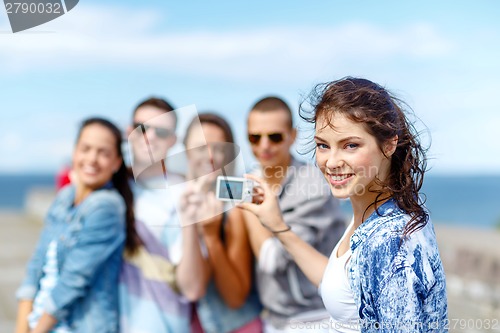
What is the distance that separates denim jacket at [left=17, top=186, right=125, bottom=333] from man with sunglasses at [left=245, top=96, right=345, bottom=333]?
731mm

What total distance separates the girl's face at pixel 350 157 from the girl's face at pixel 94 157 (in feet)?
5.77

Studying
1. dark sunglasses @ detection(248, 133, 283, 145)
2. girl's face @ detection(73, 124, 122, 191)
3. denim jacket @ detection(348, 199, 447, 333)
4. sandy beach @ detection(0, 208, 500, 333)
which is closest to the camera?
denim jacket @ detection(348, 199, 447, 333)

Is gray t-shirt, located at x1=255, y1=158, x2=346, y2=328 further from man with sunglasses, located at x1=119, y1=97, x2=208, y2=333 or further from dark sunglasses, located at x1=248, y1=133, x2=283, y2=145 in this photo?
man with sunglasses, located at x1=119, y1=97, x2=208, y2=333

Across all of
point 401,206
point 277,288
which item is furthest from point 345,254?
point 277,288

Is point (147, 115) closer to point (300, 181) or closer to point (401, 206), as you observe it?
point (300, 181)

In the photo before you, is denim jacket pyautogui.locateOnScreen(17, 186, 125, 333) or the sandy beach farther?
the sandy beach

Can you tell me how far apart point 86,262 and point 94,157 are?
0.56m

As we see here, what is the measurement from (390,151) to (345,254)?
34 cm

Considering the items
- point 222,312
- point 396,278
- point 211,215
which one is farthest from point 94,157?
point 396,278

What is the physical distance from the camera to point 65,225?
327 centimetres

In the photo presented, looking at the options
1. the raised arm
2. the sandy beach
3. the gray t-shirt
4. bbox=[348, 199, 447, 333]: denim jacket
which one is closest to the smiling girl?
bbox=[348, 199, 447, 333]: denim jacket

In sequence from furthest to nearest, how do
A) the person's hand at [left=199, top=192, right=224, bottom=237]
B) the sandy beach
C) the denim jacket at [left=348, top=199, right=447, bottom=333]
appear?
the sandy beach, the person's hand at [left=199, top=192, right=224, bottom=237], the denim jacket at [left=348, top=199, right=447, bottom=333]

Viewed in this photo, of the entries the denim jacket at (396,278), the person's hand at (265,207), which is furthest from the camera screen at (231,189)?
the denim jacket at (396,278)

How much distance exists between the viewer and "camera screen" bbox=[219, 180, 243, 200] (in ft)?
7.60
